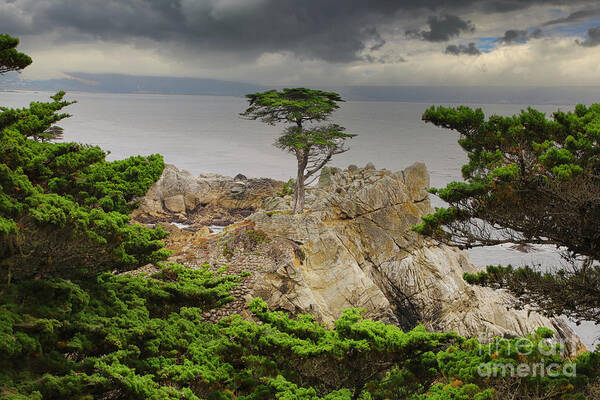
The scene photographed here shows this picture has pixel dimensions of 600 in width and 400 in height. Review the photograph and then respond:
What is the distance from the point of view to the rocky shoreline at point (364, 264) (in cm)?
1402

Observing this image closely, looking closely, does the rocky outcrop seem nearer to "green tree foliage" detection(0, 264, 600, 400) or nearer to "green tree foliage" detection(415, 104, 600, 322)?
"green tree foliage" detection(0, 264, 600, 400)

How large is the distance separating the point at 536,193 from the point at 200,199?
2788 cm

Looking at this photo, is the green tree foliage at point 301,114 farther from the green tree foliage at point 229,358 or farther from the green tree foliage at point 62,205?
the green tree foliage at point 229,358

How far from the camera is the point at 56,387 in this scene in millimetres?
5527

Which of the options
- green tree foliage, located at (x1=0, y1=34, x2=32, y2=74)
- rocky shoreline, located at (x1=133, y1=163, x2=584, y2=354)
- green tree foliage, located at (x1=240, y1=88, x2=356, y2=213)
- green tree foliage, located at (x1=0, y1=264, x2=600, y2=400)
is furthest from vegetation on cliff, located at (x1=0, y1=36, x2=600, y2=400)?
green tree foliage, located at (x1=240, y1=88, x2=356, y2=213)

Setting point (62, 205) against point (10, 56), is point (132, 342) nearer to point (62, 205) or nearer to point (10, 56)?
point (62, 205)

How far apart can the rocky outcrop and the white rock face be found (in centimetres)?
1351

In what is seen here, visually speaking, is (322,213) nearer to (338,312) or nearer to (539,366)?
(338,312)

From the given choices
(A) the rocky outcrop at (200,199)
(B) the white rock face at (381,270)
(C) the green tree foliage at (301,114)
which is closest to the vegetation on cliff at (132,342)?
(B) the white rock face at (381,270)

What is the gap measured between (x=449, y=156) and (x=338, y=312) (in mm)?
59842

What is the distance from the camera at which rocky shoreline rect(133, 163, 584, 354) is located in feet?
46.0

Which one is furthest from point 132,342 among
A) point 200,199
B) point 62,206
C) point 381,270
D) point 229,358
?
point 200,199

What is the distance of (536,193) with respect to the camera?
20.8 ft

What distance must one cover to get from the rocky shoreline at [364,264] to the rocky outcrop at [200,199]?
13.2 m
